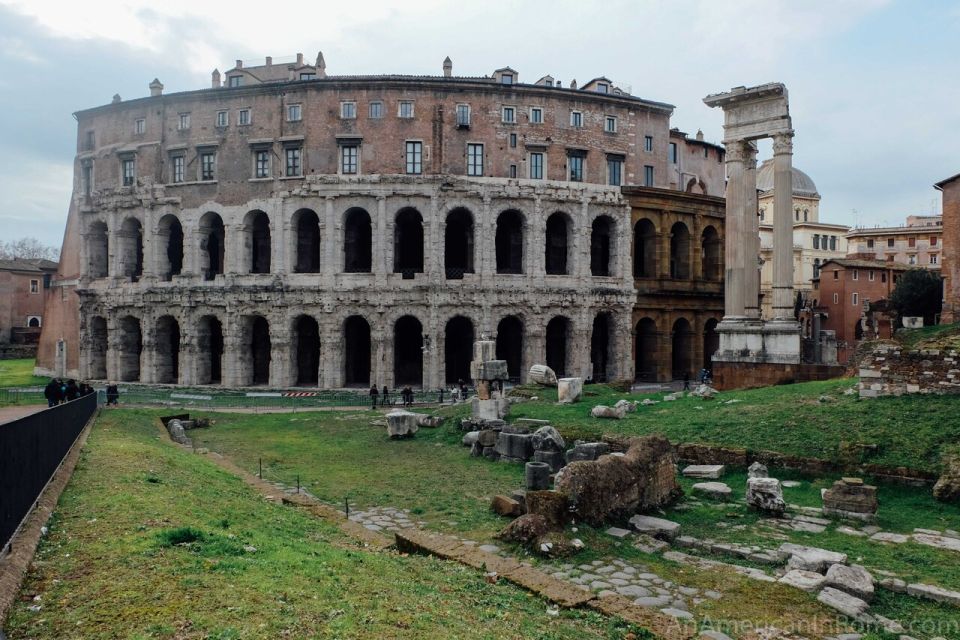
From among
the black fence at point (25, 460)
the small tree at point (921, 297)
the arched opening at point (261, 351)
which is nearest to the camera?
the black fence at point (25, 460)

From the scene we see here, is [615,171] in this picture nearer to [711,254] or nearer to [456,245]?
[711,254]

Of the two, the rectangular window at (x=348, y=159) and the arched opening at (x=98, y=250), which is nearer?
the rectangular window at (x=348, y=159)

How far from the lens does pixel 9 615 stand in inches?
195

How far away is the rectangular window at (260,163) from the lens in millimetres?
35625

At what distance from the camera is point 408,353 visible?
125 ft

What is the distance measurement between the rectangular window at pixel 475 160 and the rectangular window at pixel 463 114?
4.12ft

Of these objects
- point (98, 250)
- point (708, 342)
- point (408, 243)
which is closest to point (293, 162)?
point (408, 243)

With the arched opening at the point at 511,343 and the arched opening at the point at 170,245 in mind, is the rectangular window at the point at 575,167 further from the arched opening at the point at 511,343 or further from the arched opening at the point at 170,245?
the arched opening at the point at 170,245

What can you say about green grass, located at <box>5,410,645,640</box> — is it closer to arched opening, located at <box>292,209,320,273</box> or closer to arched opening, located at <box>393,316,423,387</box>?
arched opening, located at <box>393,316,423,387</box>

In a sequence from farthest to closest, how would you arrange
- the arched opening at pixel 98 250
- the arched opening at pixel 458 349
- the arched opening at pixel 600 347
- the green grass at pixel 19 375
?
the arched opening at pixel 98 250 → the green grass at pixel 19 375 → the arched opening at pixel 600 347 → the arched opening at pixel 458 349

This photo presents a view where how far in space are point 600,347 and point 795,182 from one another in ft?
176

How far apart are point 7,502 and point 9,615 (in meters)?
1.99

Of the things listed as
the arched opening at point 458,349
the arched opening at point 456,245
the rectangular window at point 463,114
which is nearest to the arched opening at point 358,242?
the arched opening at point 456,245

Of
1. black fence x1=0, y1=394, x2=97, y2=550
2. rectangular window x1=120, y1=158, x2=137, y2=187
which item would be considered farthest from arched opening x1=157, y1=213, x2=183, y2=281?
black fence x1=0, y1=394, x2=97, y2=550
